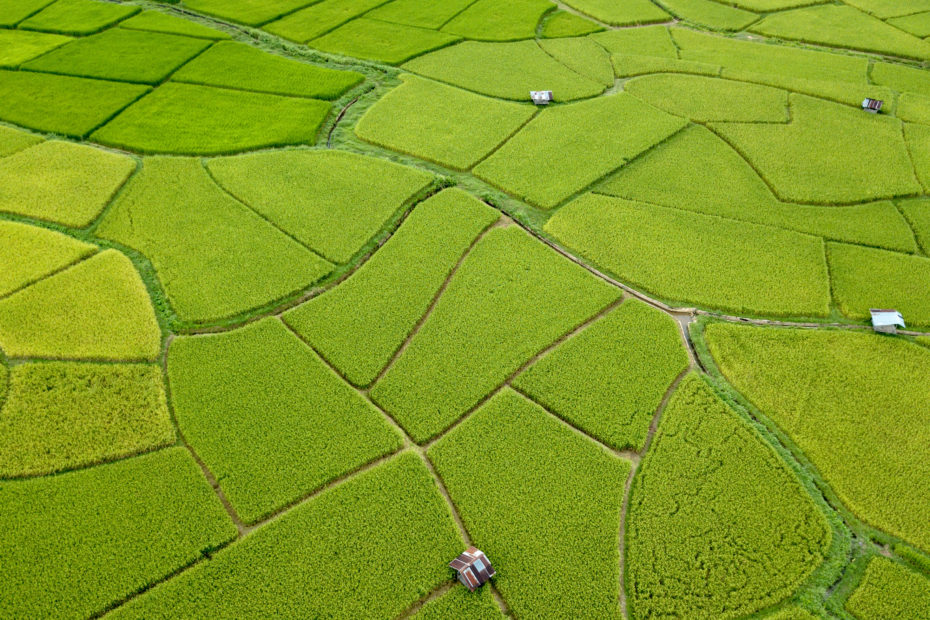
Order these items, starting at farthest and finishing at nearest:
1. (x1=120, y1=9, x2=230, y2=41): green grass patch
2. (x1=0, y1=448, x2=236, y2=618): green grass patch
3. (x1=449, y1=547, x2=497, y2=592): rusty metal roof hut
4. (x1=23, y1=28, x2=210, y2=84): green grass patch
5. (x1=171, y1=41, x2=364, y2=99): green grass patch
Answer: (x1=120, y1=9, x2=230, y2=41): green grass patch
(x1=23, y1=28, x2=210, y2=84): green grass patch
(x1=171, y1=41, x2=364, y2=99): green grass patch
(x1=0, y1=448, x2=236, y2=618): green grass patch
(x1=449, y1=547, x2=497, y2=592): rusty metal roof hut

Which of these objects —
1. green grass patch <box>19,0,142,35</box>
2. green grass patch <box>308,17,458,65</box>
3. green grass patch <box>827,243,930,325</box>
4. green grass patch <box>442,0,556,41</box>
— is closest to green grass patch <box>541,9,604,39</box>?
green grass patch <box>442,0,556,41</box>

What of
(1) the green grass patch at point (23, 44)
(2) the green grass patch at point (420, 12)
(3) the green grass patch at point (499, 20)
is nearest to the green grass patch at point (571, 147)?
→ (3) the green grass patch at point (499, 20)

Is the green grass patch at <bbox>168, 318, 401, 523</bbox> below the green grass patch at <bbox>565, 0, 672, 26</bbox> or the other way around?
below

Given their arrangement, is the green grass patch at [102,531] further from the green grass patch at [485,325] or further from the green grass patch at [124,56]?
the green grass patch at [124,56]

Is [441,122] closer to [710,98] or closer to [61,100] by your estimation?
[710,98]

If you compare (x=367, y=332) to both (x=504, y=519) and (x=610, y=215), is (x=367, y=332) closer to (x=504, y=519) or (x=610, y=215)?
(x=504, y=519)

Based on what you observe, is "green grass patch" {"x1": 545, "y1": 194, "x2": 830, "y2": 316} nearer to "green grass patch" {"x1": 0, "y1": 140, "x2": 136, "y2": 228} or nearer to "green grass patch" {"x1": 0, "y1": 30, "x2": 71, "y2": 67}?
"green grass patch" {"x1": 0, "y1": 140, "x2": 136, "y2": 228}
